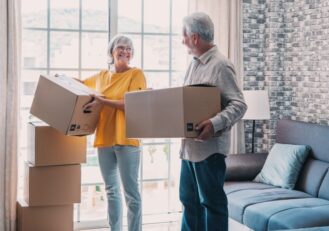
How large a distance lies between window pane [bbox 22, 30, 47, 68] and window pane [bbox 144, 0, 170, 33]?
0.91 meters

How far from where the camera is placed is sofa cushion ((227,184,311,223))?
3975 millimetres

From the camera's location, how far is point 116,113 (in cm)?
377

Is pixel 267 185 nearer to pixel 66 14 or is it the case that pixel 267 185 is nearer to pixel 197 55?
pixel 197 55

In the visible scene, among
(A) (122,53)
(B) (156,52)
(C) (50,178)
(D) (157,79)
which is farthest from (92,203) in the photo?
(A) (122,53)

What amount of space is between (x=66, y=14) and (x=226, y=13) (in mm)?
1428

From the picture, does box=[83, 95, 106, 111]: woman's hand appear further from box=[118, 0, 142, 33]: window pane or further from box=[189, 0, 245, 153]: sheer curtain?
box=[189, 0, 245, 153]: sheer curtain

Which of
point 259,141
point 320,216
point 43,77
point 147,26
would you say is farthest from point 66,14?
point 320,216

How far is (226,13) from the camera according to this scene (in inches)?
195

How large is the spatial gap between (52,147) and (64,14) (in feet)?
4.22

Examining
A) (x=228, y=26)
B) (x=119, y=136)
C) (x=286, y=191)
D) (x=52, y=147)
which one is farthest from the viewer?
(x=228, y=26)

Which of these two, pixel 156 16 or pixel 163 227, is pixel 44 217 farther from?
pixel 156 16

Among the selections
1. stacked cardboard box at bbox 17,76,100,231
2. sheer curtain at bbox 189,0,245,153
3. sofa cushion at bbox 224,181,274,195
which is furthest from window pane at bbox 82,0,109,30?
sofa cushion at bbox 224,181,274,195

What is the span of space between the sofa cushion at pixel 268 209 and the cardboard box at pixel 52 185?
49.7 inches

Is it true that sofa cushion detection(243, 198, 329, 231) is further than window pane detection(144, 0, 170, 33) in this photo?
No
